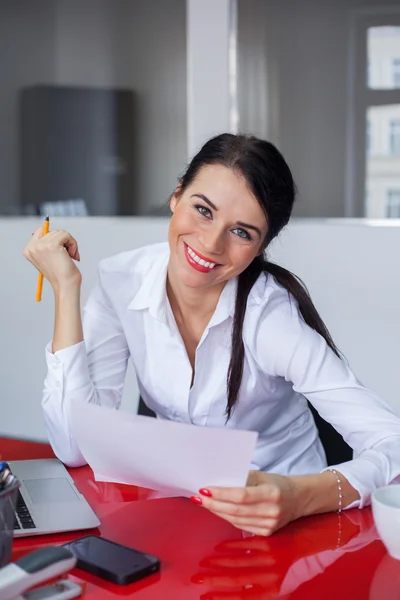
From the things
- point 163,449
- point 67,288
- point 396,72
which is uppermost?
point 396,72

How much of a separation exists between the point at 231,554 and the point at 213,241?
2.18 feet

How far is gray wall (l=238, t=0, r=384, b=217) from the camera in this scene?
3.35 m

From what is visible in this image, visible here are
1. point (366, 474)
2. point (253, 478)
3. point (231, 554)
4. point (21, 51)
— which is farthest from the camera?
point (21, 51)

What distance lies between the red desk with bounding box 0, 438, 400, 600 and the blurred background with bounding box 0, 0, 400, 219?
224cm

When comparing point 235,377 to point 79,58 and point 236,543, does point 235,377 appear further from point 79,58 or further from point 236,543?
point 79,58

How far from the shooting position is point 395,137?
332 cm

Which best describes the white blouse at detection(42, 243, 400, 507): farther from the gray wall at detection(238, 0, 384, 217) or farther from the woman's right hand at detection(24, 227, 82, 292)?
the gray wall at detection(238, 0, 384, 217)

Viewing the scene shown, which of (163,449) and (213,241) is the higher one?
(213,241)

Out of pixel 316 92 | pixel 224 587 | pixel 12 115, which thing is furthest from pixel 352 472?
pixel 12 115

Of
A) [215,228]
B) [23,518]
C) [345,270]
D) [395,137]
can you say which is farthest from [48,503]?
[395,137]

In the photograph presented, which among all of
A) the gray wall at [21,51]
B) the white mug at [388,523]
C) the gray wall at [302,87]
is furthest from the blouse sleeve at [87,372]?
the gray wall at [21,51]

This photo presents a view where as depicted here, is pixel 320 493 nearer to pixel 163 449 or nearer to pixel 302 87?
pixel 163 449

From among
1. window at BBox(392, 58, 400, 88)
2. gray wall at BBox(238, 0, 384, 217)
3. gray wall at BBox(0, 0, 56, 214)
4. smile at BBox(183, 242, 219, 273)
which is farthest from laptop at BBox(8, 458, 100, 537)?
gray wall at BBox(0, 0, 56, 214)

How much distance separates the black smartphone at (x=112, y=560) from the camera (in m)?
1.00
